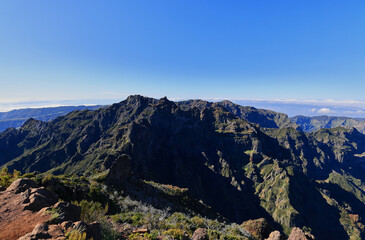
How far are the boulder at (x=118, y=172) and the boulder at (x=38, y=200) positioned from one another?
27.0 m

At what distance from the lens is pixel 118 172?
44.3 metres

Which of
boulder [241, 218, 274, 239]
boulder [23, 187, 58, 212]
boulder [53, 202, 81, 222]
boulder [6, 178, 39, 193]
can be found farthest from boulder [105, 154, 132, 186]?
boulder [241, 218, 274, 239]

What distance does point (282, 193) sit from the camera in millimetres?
197000

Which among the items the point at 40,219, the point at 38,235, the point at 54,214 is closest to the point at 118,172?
the point at 40,219

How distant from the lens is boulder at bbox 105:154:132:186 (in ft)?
137

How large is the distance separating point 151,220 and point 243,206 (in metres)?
208

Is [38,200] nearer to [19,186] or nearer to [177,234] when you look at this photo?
[19,186]

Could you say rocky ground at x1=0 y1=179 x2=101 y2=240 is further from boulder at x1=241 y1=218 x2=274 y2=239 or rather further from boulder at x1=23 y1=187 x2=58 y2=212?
Result: boulder at x1=241 y1=218 x2=274 y2=239

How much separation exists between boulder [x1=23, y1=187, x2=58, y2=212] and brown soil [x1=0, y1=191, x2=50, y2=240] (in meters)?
0.39

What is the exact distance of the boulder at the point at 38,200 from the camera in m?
13.4

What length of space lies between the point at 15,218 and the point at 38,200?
5.24 feet

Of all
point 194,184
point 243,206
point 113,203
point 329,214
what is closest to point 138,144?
point 194,184

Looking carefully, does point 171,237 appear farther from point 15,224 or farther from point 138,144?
point 138,144

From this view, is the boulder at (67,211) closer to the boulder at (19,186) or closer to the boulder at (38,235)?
the boulder at (38,235)
